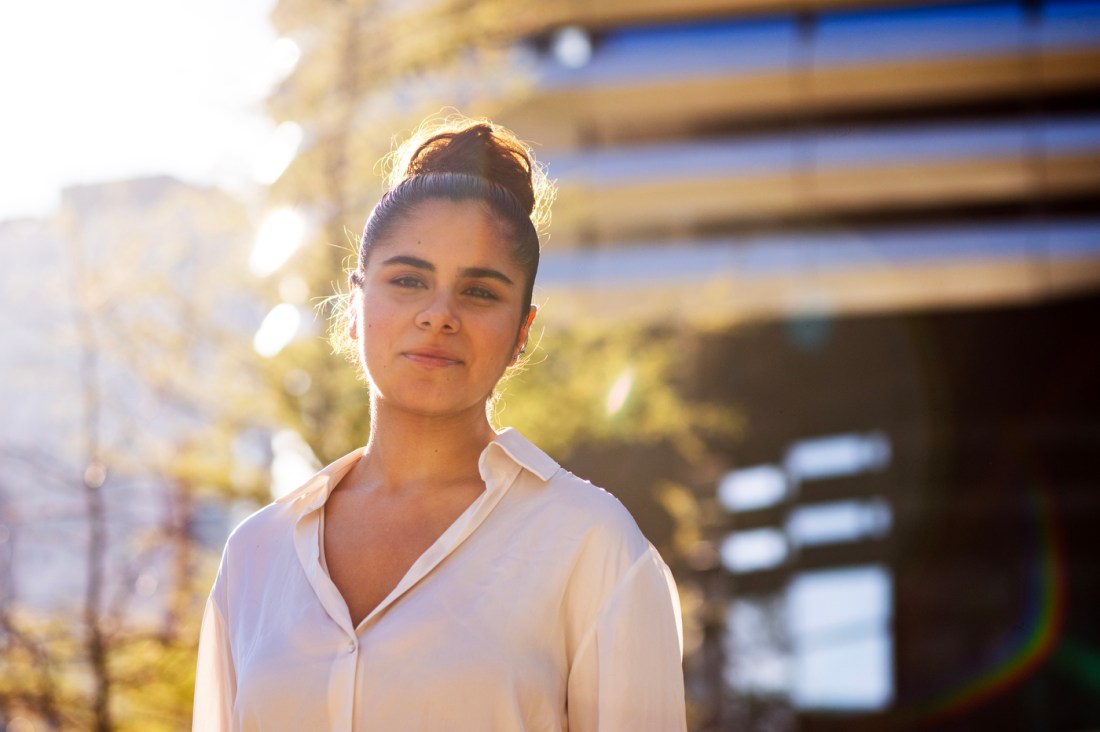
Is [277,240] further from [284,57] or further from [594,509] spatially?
[594,509]

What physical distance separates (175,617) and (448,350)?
5.12 meters

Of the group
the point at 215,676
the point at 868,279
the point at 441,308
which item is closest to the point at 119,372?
the point at 215,676

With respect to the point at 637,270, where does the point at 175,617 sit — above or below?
below

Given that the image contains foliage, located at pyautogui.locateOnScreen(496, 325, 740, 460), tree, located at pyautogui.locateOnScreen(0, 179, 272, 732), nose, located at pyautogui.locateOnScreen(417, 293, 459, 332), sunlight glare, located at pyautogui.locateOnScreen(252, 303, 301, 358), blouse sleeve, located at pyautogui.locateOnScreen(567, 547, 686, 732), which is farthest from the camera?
foliage, located at pyautogui.locateOnScreen(496, 325, 740, 460)

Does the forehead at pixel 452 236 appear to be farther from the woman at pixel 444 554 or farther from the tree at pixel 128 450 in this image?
the tree at pixel 128 450

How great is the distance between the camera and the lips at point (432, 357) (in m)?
1.71

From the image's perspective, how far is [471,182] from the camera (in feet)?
5.86

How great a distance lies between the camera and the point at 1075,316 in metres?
12.0

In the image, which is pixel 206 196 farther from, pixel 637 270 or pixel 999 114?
pixel 999 114

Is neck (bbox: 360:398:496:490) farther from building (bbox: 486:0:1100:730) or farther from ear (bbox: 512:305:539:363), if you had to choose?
building (bbox: 486:0:1100:730)

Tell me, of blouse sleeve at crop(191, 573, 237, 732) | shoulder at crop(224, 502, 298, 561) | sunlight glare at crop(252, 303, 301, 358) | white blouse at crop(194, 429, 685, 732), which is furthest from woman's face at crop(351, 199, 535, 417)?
sunlight glare at crop(252, 303, 301, 358)

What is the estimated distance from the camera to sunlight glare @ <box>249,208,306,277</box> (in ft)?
21.0

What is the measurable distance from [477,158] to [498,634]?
0.70m

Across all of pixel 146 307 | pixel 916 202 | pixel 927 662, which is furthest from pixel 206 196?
pixel 927 662
